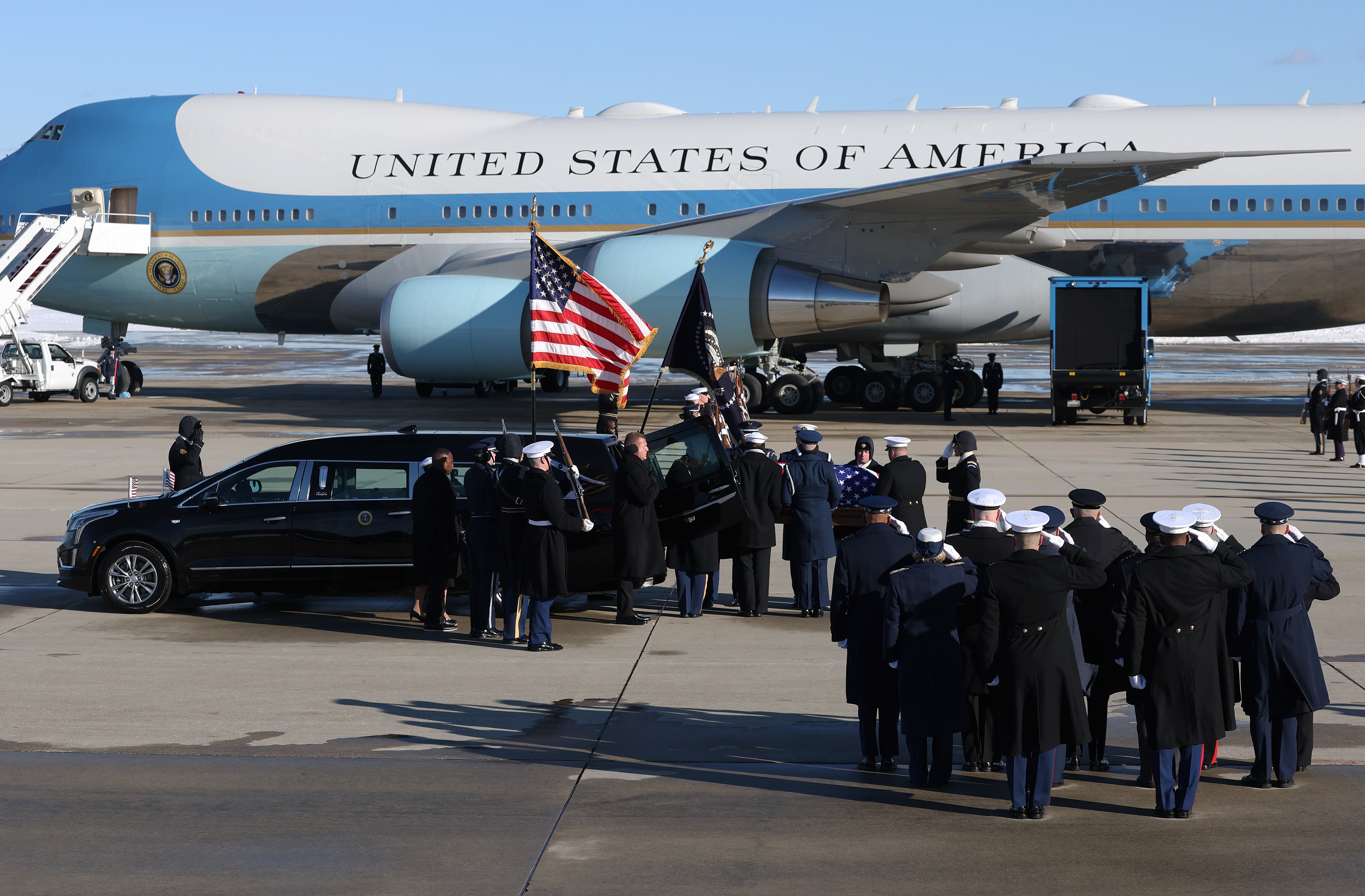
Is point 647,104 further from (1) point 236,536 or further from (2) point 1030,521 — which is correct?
(2) point 1030,521

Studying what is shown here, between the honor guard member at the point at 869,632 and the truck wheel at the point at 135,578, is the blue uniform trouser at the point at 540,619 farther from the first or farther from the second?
the truck wheel at the point at 135,578

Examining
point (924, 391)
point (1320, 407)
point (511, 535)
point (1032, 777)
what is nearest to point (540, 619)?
point (511, 535)

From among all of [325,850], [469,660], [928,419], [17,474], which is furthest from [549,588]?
[928,419]

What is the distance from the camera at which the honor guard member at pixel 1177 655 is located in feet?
22.3

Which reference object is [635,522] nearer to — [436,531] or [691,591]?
[691,591]

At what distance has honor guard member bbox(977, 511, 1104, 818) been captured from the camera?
6.74 metres

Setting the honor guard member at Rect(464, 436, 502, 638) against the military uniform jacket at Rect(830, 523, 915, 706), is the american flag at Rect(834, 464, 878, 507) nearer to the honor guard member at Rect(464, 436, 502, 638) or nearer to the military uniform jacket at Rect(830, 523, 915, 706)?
the honor guard member at Rect(464, 436, 502, 638)

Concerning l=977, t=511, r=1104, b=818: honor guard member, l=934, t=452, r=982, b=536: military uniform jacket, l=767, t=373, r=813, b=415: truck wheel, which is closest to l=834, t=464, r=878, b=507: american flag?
l=934, t=452, r=982, b=536: military uniform jacket

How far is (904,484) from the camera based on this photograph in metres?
11.7

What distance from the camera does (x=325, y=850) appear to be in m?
6.33

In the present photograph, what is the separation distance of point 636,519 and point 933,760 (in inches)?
166

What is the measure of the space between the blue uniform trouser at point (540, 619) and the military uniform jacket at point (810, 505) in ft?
7.62

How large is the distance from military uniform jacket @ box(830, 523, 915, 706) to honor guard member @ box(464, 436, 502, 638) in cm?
382

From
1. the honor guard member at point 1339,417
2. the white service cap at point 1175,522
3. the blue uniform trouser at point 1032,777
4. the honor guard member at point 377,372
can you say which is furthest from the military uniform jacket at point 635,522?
the honor guard member at point 377,372
